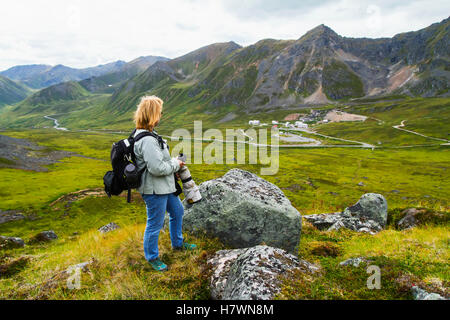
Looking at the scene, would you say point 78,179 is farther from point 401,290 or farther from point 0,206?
point 401,290

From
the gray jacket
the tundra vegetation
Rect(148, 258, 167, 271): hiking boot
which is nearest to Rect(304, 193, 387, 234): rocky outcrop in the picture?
the tundra vegetation

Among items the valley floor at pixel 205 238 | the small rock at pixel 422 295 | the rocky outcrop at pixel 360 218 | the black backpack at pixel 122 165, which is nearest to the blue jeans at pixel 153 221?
the valley floor at pixel 205 238

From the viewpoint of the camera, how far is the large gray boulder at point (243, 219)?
8828mm

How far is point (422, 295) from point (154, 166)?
20.6 feet

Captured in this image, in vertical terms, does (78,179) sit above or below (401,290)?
below

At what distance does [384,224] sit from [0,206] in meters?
75.6

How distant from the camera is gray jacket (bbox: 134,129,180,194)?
251 inches

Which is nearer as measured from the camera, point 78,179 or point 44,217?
point 44,217

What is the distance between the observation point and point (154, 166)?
6.36 meters

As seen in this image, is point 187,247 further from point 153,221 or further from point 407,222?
point 407,222

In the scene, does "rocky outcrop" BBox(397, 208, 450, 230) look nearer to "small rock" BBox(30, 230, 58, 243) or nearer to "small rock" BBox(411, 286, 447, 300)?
"small rock" BBox(411, 286, 447, 300)

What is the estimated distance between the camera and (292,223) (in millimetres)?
9031

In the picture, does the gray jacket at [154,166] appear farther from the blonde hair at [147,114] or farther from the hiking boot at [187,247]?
the hiking boot at [187,247]
